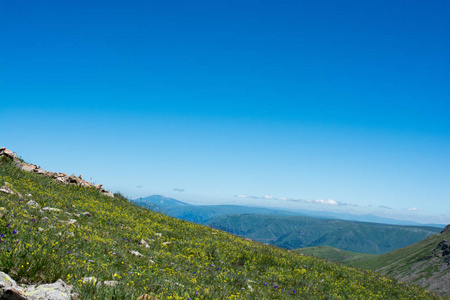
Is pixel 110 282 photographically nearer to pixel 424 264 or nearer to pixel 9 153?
pixel 9 153

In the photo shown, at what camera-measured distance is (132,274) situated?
7.96 meters

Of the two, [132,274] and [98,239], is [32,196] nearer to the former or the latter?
[98,239]

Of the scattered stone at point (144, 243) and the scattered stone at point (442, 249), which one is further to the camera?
the scattered stone at point (442, 249)

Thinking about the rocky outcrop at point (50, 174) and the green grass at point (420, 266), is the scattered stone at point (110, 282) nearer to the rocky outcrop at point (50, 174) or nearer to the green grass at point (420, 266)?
the rocky outcrop at point (50, 174)

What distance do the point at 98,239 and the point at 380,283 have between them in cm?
1820

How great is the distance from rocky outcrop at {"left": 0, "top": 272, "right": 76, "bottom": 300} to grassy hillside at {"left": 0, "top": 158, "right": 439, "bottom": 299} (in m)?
0.35

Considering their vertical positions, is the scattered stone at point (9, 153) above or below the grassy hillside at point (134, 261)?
above

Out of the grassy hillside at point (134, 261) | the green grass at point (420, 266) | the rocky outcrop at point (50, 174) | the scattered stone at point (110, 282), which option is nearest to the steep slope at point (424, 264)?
the green grass at point (420, 266)

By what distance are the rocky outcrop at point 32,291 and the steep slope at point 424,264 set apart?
10234 centimetres

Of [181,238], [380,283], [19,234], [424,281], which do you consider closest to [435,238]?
[424,281]

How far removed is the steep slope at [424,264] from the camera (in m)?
99.6

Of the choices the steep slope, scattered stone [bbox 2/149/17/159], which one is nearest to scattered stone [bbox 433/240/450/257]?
the steep slope

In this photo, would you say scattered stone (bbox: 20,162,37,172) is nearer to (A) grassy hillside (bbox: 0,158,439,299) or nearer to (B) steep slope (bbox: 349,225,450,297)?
(A) grassy hillside (bbox: 0,158,439,299)

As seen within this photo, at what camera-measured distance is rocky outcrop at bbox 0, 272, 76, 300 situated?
15.1 ft
